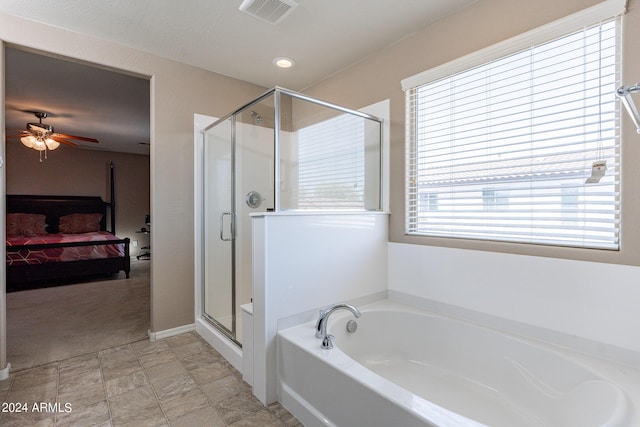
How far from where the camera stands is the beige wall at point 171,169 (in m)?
2.60

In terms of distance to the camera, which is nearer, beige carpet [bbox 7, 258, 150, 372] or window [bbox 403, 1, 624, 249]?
window [bbox 403, 1, 624, 249]

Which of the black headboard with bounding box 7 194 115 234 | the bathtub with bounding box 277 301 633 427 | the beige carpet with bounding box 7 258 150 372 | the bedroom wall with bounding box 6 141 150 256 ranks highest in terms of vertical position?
the bedroom wall with bounding box 6 141 150 256

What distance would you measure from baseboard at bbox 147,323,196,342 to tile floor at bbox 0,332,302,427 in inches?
7.9

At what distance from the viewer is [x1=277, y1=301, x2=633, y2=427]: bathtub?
122 centimetres

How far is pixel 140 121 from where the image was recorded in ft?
14.9

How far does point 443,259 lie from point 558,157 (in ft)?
2.86

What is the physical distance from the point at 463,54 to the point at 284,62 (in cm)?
149

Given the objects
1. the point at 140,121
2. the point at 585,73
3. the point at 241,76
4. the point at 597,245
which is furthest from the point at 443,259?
the point at 140,121

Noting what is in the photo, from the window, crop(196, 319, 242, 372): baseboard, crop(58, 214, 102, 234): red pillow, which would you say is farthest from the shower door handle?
crop(58, 214, 102, 234): red pillow

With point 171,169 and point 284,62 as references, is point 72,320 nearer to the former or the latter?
point 171,169

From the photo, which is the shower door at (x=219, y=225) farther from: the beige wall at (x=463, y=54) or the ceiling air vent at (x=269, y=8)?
the beige wall at (x=463, y=54)

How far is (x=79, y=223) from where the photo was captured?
5.90m

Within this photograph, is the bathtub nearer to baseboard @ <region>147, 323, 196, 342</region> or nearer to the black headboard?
baseboard @ <region>147, 323, 196, 342</region>

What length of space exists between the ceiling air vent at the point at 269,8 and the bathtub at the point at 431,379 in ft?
6.52
